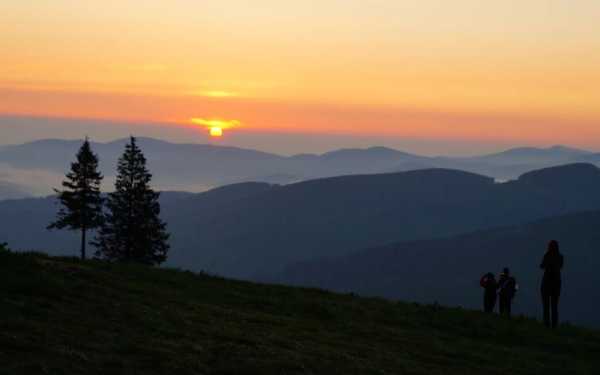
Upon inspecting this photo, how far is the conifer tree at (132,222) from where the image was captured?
2281 inches

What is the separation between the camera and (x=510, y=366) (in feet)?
54.4

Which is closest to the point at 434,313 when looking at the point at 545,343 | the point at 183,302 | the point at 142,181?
the point at 545,343

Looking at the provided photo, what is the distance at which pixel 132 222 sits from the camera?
5788 cm

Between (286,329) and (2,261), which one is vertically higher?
(2,261)

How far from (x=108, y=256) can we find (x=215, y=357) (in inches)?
1896

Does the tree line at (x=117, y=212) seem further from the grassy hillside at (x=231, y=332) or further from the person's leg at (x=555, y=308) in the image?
the person's leg at (x=555, y=308)

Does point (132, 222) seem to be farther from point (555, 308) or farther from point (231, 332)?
point (231, 332)

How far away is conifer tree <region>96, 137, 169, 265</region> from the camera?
57938 mm

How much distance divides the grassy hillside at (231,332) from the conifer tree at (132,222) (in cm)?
3350

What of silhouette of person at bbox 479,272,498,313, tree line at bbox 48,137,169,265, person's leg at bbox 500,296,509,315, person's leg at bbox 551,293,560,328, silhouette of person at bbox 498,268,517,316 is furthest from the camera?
tree line at bbox 48,137,169,265

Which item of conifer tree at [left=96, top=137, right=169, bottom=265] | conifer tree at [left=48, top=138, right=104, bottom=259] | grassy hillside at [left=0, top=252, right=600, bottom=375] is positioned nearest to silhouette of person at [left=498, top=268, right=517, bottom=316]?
grassy hillside at [left=0, top=252, right=600, bottom=375]

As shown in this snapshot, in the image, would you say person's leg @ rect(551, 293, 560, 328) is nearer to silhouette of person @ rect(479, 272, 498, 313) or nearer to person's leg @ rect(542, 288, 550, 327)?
person's leg @ rect(542, 288, 550, 327)

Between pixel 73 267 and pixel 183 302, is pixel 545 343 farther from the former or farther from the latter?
pixel 73 267

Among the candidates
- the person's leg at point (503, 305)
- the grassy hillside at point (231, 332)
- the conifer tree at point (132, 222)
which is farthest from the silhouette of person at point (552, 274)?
the conifer tree at point (132, 222)
